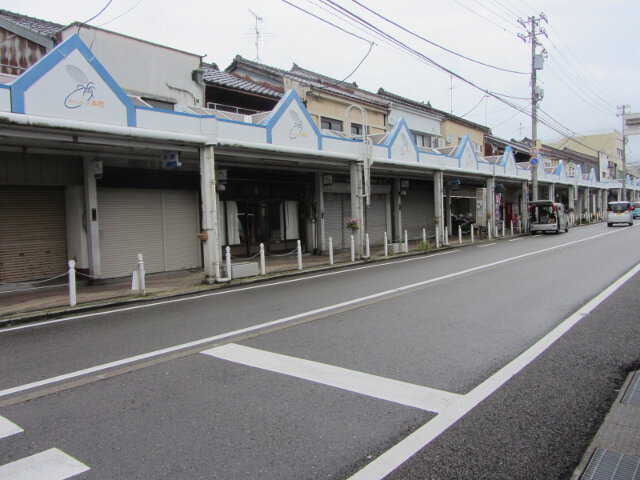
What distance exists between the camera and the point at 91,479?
10.5ft

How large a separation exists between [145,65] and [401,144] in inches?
436

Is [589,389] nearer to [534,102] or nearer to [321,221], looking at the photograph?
[321,221]

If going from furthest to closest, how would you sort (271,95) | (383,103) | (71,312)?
(383,103) → (271,95) → (71,312)

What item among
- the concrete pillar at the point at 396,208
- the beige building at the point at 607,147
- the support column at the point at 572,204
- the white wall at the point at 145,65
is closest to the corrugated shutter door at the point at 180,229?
the white wall at the point at 145,65

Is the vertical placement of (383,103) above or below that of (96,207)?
above

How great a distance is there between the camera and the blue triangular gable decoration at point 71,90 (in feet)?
31.4

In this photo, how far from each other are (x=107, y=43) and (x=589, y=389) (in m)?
15.3

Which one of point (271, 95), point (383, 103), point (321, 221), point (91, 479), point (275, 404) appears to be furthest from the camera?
point (383, 103)

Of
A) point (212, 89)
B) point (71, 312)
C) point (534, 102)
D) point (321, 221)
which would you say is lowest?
point (71, 312)

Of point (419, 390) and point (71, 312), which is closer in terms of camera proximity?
point (419, 390)

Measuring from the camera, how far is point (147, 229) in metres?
15.7

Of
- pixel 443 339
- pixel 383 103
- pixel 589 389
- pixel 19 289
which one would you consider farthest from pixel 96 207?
pixel 383 103

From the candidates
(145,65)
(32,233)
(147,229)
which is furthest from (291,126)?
(32,233)

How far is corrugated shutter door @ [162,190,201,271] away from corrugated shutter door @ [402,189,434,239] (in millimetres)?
15350
